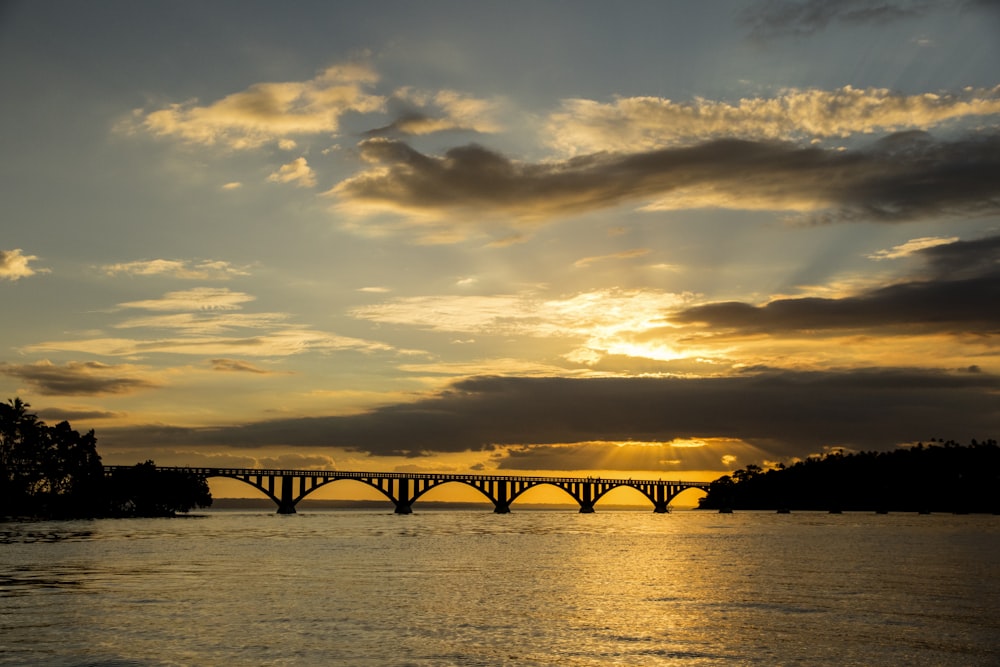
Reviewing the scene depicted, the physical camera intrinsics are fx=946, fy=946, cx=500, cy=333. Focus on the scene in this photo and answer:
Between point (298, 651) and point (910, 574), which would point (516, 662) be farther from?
point (910, 574)

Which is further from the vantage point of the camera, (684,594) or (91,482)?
(91,482)

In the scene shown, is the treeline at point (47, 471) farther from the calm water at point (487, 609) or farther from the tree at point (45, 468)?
the calm water at point (487, 609)

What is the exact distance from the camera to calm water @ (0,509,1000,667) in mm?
33812

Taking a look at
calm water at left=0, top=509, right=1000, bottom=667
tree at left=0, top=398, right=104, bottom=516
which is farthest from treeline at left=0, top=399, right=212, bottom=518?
calm water at left=0, top=509, right=1000, bottom=667

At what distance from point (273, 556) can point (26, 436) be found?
103 metres

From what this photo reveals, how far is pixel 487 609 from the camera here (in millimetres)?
47438

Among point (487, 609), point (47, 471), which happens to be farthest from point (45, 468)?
point (487, 609)

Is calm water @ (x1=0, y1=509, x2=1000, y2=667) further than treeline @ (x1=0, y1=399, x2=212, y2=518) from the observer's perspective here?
No

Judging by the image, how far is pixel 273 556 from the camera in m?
85.6

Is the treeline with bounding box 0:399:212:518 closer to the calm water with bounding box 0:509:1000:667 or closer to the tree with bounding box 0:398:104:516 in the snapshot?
the tree with bounding box 0:398:104:516

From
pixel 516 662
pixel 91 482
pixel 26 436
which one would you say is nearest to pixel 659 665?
pixel 516 662

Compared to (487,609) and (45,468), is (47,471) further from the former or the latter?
(487,609)

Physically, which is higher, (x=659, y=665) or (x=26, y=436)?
Result: (x=26, y=436)

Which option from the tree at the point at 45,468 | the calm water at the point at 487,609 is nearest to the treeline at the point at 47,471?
the tree at the point at 45,468
